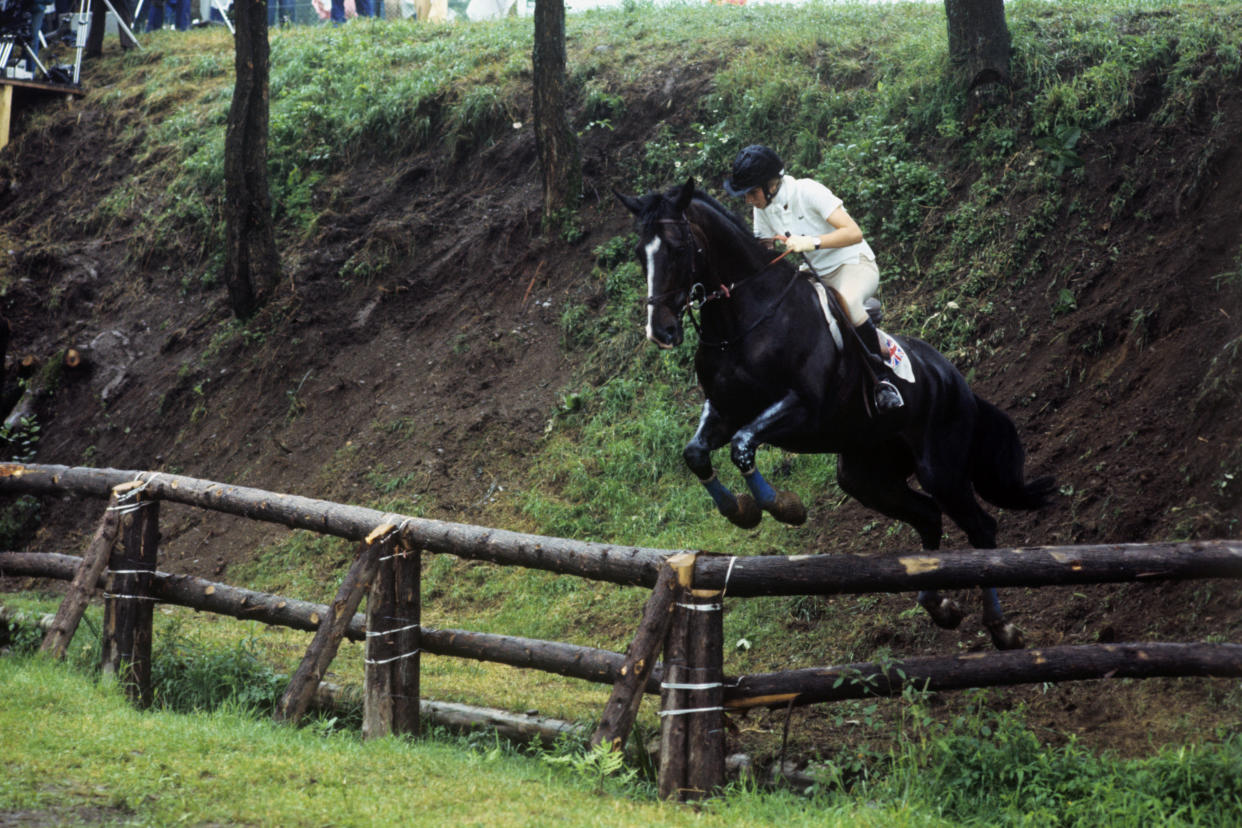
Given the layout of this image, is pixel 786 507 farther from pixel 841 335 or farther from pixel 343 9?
pixel 343 9

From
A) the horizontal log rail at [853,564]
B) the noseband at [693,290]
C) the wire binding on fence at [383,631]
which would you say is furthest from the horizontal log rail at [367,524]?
the noseband at [693,290]

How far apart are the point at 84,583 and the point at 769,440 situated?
4748mm

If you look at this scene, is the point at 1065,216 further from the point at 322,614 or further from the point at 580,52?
the point at 580,52

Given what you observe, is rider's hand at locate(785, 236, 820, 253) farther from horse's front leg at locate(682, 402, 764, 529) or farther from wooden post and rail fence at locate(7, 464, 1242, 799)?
wooden post and rail fence at locate(7, 464, 1242, 799)

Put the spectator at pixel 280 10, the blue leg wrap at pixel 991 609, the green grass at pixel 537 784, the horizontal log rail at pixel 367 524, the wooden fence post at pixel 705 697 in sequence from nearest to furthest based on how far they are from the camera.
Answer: the green grass at pixel 537 784, the wooden fence post at pixel 705 697, the horizontal log rail at pixel 367 524, the blue leg wrap at pixel 991 609, the spectator at pixel 280 10

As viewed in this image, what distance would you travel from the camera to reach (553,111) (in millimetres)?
13445

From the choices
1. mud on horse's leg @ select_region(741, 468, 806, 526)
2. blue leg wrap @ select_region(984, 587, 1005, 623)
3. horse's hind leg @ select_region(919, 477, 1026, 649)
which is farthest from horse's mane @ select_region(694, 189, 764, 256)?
blue leg wrap @ select_region(984, 587, 1005, 623)

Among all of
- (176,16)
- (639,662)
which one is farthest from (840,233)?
(176,16)

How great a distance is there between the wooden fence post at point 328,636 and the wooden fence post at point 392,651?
4.1 inches

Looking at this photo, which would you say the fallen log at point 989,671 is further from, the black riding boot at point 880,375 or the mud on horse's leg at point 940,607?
the black riding boot at point 880,375

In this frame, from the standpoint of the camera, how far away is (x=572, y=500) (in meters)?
10.8

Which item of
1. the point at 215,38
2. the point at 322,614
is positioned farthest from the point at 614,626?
the point at 215,38

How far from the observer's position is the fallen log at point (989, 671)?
15.4 feet

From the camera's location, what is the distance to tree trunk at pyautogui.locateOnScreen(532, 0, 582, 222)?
1342 cm
